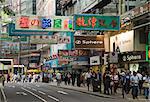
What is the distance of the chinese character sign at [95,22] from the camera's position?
120 feet

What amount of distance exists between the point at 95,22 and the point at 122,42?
6032 millimetres

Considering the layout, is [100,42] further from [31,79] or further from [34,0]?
[34,0]

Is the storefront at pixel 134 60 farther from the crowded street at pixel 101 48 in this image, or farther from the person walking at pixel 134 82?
the person walking at pixel 134 82

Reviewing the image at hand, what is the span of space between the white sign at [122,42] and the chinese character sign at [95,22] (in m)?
2.07

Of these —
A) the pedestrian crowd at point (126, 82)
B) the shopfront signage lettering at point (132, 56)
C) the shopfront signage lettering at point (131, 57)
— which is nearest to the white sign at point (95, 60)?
the shopfront signage lettering at point (132, 56)

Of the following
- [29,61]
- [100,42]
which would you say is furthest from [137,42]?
[29,61]

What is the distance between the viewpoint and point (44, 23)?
1463 inches

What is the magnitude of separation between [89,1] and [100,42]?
55.6ft

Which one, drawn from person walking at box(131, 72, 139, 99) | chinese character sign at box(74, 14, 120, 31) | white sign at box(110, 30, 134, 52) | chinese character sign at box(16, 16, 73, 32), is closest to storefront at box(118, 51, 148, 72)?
white sign at box(110, 30, 134, 52)

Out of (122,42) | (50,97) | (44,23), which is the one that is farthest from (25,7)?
(50,97)

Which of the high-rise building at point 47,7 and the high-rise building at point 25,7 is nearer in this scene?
the high-rise building at point 47,7

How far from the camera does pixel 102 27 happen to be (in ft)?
123

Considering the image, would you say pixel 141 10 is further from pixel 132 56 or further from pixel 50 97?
pixel 50 97

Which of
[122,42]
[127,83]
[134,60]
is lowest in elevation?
[127,83]
